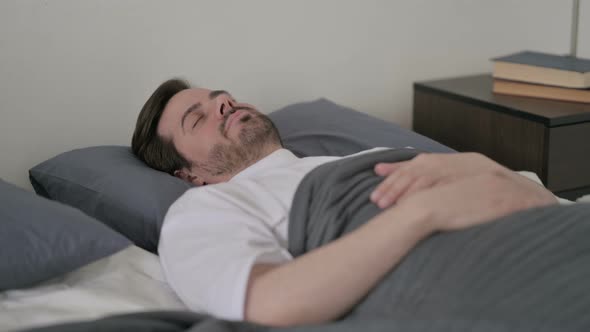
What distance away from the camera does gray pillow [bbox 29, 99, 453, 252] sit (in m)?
1.44

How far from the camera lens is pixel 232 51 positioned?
6.57ft

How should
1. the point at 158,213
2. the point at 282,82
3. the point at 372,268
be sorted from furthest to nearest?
the point at 282,82 → the point at 158,213 → the point at 372,268

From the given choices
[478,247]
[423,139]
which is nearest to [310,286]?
[478,247]

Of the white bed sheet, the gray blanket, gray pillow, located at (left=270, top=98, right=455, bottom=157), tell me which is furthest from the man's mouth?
the gray blanket

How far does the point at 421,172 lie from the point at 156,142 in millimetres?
676

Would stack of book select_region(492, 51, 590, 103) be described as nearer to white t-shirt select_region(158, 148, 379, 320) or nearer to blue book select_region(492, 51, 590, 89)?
blue book select_region(492, 51, 590, 89)

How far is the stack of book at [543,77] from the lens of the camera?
1.94 m

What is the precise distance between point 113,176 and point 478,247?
0.83 m

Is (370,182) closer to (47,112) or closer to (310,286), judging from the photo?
(310,286)

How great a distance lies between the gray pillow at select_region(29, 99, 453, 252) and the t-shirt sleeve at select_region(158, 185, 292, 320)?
19cm

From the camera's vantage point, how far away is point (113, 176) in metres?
1.51

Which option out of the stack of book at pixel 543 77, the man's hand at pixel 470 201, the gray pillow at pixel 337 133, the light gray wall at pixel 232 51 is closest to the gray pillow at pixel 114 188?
the light gray wall at pixel 232 51

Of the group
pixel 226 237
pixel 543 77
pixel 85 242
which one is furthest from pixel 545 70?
pixel 85 242

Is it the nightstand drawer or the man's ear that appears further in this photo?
the nightstand drawer
